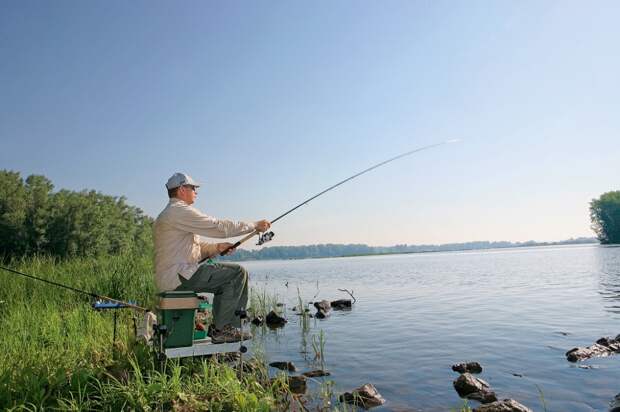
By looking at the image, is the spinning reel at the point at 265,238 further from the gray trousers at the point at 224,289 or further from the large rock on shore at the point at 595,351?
the large rock on shore at the point at 595,351

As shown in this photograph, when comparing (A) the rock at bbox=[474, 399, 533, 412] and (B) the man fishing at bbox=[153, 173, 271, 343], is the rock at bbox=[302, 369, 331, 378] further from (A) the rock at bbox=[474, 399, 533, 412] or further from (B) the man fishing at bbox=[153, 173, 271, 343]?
(B) the man fishing at bbox=[153, 173, 271, 343]

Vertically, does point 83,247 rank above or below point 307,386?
above

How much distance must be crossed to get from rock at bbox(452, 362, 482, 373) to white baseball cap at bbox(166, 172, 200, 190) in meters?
6.28

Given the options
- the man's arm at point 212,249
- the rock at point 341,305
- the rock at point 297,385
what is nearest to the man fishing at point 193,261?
the man's arm at point 212,249

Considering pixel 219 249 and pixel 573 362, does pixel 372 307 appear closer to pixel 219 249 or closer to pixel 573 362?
pixel 573 362

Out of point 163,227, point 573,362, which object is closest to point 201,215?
point 163,227

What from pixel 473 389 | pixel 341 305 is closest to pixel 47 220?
pixel 341 305

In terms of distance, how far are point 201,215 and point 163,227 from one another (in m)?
0.50

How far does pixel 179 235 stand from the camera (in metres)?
5.51

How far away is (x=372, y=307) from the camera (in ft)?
60.7

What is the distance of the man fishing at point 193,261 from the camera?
5.41m

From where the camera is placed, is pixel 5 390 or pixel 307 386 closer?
pixel 5 390

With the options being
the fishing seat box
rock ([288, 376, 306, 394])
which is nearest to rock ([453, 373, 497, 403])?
rock ([288, 376, 306, 394])

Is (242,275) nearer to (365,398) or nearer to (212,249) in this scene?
(212,249)
